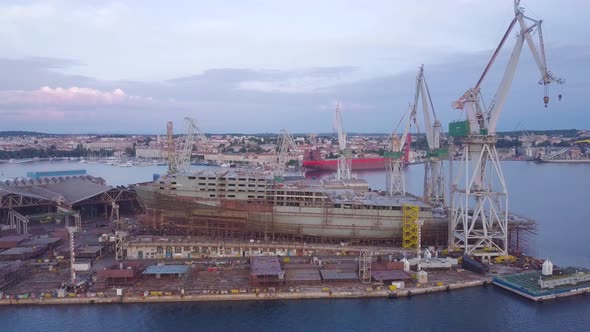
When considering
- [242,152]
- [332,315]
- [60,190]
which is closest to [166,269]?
[332,315]

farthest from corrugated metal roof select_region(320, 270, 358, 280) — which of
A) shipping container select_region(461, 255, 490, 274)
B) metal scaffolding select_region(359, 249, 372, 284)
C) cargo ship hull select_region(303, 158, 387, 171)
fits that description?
cargo ship hull select_region(303, 158, 387, 171)

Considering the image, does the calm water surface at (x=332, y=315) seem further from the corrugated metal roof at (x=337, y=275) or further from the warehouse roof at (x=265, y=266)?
the warehouse roof at (x=265, y=266)

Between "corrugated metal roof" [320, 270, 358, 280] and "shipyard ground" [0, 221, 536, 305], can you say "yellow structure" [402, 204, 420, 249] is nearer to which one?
"shipyard ground" [0, 221, 536, 305]

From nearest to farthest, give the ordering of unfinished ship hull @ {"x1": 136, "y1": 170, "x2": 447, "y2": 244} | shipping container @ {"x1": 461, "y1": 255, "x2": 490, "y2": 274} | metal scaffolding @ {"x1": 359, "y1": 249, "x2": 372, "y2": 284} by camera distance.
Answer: metal scaffolding @ {"x1": 359, "y1": 249, "x2": 372, "y2": 284} < shipping container @ {"x1": 461, "y1": 255, "x2": 490, "y2": 274} < unfinished ship hull @ {"x1": 136, "y1": 170, "x2": 447, "y2": 244}

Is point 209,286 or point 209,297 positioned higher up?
point 209,286

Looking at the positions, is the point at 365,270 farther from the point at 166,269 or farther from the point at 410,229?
the point at 166,269

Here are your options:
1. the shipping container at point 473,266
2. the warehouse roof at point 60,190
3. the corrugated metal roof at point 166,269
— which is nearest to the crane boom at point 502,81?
the shipping container at point 473,266
